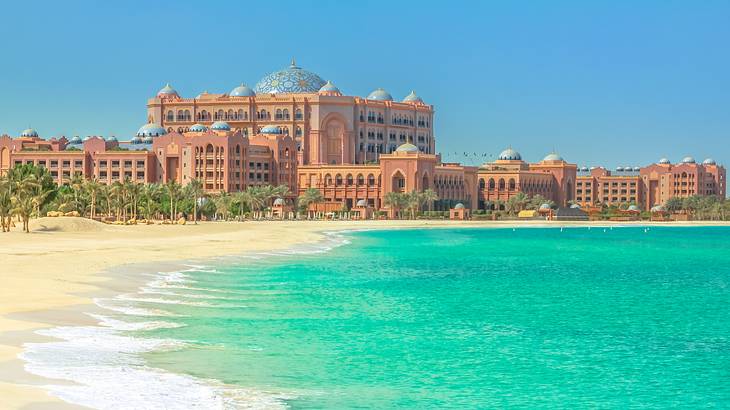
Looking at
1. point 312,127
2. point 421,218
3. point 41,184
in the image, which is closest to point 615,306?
point 41,184

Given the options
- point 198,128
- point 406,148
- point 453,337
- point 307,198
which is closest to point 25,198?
point 453,337

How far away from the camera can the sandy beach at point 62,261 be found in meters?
23.8

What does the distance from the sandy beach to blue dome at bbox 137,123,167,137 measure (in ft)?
233

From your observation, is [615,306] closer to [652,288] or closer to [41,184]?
[652,288]

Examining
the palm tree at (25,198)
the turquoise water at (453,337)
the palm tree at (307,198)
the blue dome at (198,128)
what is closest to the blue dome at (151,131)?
the blue dome at (198,128)

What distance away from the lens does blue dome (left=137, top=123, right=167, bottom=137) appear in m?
190

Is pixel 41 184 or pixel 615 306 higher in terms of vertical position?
pixel 41 184

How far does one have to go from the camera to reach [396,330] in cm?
3516

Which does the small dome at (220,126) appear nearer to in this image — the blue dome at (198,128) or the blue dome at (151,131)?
the blue dome at (198,128)

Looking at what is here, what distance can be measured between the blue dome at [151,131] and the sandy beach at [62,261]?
7108cm

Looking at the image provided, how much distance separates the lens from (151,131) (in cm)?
19038

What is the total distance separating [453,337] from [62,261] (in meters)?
28.6

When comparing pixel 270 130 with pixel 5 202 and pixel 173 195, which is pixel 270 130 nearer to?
pixel 173 195

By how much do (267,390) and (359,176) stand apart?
16627 centimetres
